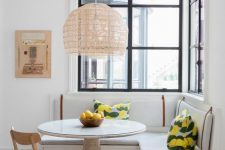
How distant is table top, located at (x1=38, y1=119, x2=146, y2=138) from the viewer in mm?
3029

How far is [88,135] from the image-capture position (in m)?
2.99

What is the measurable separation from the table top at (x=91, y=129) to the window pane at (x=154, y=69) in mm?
1533

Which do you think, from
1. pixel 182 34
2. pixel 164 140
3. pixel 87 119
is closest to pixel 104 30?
pixel 87 119

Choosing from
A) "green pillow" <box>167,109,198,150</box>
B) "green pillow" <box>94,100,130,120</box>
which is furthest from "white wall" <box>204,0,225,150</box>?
"green pillow" <box>94,100,130,120</box>

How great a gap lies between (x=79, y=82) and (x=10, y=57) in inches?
41.7

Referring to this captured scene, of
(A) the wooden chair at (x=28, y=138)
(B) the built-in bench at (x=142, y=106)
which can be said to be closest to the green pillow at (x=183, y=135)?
(B) the built-in bench at (x=142, y=106)

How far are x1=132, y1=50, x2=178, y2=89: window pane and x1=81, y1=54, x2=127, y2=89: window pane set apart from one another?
18 cm

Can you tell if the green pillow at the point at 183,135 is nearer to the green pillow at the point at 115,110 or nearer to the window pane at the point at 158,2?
the green pillow at the point at 115,110

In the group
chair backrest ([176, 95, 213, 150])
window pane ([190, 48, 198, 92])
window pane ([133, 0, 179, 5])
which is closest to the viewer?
chair backrest ([176, 95, 213, 150])

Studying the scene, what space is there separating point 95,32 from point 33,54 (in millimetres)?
1849

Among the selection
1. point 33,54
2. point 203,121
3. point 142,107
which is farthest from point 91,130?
point 33,54

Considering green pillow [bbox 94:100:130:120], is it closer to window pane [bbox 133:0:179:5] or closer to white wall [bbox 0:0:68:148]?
white wall [bbox 0:0:68:148]

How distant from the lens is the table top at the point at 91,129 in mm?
3029

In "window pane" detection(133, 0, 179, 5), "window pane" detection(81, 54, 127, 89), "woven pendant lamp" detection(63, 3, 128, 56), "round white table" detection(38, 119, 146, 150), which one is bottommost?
"round white table" detection(38, 119, 146, 150)
